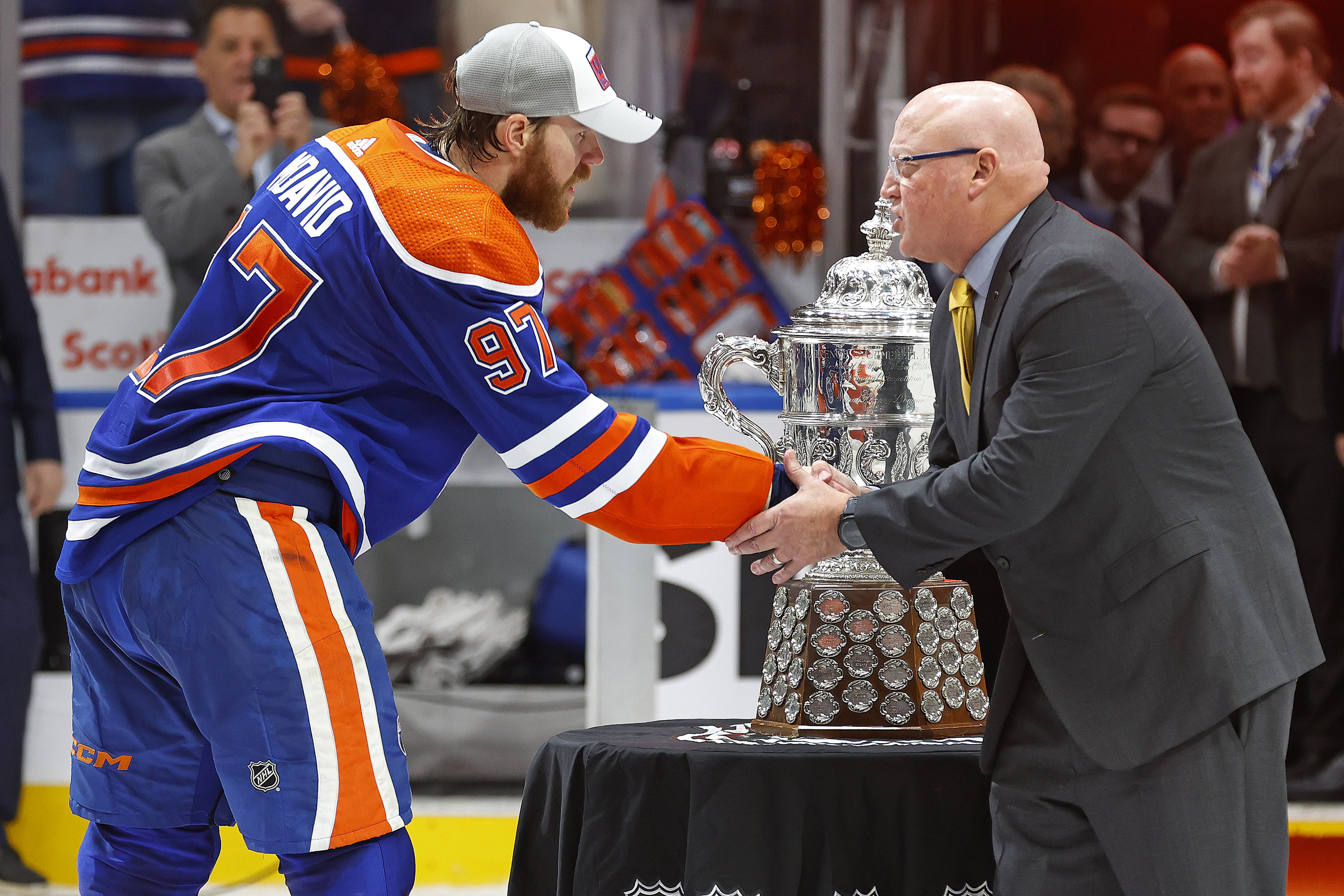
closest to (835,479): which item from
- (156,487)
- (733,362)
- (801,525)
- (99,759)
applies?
(801,525)

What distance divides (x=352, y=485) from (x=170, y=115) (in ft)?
10.5

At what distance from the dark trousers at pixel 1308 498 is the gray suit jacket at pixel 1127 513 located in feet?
8.48

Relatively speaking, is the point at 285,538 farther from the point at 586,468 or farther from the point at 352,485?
the point at 586,468

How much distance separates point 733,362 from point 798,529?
30 centimetres

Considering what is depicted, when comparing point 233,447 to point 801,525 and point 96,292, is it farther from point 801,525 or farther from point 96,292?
point 96,292

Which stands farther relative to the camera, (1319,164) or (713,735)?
(1319,164)

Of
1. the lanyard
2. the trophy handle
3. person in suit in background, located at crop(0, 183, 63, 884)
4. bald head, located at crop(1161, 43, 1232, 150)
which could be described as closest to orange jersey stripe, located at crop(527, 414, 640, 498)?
the trophy handle

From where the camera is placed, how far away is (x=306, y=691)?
175cm

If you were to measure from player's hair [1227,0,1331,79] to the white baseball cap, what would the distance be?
298cm

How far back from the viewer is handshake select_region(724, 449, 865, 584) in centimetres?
197

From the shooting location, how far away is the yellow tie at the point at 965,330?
1.85 m

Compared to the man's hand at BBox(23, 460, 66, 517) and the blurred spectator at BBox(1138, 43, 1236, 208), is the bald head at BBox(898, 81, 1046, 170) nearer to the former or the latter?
the blurred spectator at BBox(1138, 43, 1236, 208)

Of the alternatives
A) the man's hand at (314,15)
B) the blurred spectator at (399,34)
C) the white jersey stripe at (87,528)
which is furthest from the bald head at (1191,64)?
the white jersey stripe at (87,528)

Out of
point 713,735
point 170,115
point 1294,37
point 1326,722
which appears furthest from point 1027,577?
point 170,115
